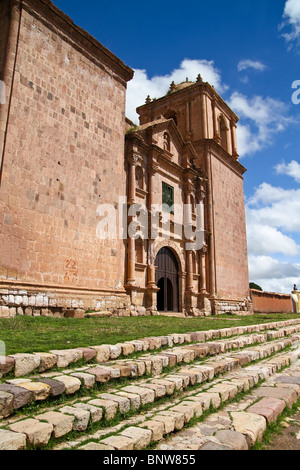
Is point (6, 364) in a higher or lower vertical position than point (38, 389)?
higher

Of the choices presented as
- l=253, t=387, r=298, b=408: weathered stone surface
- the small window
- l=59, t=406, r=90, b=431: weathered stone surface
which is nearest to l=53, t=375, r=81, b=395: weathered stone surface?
l=59, t=406, r=90, b=431: weathered stone surface

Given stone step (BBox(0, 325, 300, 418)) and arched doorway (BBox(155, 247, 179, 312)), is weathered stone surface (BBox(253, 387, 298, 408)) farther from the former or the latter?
arched doorway (BBox(155, 247, 179, 312))

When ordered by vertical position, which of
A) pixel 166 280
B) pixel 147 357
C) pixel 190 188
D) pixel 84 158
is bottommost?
pixel 147 357

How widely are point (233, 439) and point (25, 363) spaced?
7.50ft

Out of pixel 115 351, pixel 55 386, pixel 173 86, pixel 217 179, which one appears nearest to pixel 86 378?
pixel 55 386

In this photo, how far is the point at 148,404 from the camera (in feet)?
12.4

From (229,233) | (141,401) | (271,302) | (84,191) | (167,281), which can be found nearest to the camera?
(141,401)

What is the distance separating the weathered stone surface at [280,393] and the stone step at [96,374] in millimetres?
778

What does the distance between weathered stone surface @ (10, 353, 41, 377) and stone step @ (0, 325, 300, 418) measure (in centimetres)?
12

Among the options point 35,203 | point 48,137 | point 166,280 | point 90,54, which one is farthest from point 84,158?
point 166,280

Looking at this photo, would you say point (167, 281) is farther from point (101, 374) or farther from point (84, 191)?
point (101, 374)

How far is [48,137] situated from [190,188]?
31.4 ft
